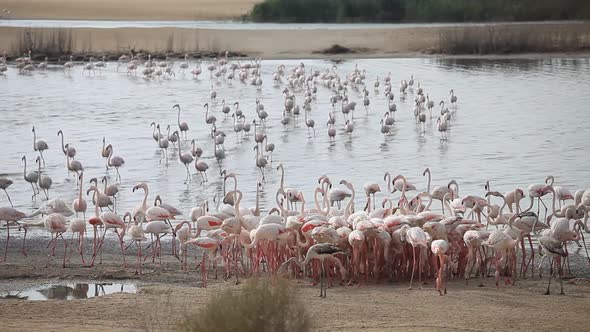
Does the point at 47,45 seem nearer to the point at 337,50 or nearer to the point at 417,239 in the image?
the point at 337,50

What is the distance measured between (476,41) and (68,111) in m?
19.3

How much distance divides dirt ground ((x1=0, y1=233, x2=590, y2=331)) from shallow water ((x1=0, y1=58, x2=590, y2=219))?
4382 millimetres

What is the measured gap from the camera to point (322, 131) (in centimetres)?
2466

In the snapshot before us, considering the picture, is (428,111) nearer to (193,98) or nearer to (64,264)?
(193,98)

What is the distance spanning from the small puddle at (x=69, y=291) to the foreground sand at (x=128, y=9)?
66009mm

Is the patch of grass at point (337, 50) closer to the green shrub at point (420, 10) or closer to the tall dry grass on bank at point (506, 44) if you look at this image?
the tall dry grass on bank at point (506, 44)

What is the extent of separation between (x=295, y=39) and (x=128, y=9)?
4416 cm

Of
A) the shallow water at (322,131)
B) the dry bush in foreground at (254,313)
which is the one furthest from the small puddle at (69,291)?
the shallow water at (322,131)

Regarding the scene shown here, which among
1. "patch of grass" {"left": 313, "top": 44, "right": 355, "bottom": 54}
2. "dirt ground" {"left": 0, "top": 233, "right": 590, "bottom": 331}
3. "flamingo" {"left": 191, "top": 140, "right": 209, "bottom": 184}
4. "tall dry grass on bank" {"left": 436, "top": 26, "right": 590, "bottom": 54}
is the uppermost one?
"tall dry grass on bank" {"left": 436, "top": 26, "right": 590, "bottom": 54}

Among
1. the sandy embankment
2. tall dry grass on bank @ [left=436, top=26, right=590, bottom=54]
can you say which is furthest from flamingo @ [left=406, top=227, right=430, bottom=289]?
the sandy embankment

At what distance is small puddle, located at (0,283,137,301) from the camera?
35.0 feet

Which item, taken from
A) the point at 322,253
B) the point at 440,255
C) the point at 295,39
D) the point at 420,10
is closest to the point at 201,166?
the point at 322,253

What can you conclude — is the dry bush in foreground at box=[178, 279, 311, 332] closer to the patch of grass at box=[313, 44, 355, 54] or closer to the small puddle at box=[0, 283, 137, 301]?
the small puddle at box=[0, 283, 137, 301]

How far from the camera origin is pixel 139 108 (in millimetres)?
29688
